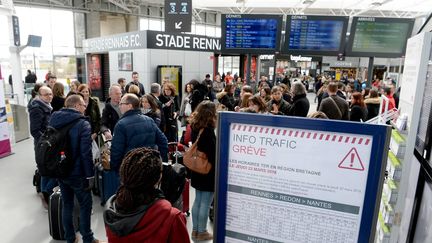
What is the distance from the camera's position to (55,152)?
2.78 m

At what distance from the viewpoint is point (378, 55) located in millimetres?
6324

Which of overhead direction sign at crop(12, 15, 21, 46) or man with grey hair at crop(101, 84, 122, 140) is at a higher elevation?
overhead direction sign at crop(12, 15, 21, 46)

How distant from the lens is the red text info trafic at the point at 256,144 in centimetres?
146

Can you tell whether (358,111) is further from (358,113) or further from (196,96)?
(196,96)

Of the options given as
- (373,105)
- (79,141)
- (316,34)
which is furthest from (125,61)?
(79,141)

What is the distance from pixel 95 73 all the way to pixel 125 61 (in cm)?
354

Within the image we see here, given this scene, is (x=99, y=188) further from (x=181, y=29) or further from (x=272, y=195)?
(x=181, y=29)

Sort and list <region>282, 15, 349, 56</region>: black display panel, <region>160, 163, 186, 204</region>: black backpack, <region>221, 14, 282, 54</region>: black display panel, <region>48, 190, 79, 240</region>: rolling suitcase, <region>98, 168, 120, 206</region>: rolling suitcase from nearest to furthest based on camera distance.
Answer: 1. <region>160, 163, 186, 204</region>: black backpack
2. <region>48, 190, 79, 240</region>: rolling suitcase
3. <region>98, 168, 120, 206</region>: rolling suitcase
4. <region>282, 15, 349, 56</region>: black display panel
5. <region>221, 14, 282, 54</region>: black display panel

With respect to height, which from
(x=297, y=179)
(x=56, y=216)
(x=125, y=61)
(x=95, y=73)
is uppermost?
(x=125, y=61)

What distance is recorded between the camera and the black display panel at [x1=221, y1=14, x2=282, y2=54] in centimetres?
666

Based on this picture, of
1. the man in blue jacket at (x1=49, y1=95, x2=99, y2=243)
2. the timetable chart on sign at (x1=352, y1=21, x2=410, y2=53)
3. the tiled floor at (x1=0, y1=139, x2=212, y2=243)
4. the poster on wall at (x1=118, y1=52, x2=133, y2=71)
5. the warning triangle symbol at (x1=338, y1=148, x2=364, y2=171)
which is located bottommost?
the tiled floor at (x1=0, y1=139, x2=212, y2=243)

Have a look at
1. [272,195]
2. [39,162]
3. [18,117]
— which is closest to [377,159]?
[272,195]

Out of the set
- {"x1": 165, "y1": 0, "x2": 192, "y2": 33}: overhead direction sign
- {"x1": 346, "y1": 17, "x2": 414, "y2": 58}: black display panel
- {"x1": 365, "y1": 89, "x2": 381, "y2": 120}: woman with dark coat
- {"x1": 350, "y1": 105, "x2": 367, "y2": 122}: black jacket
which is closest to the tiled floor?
{"x1": 350, "y1": 105, "x2": 367, "y2": 122}: black jacket

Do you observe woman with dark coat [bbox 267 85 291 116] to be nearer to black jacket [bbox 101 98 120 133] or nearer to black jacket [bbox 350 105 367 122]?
black jacket [bbox 350 105 367 122]
